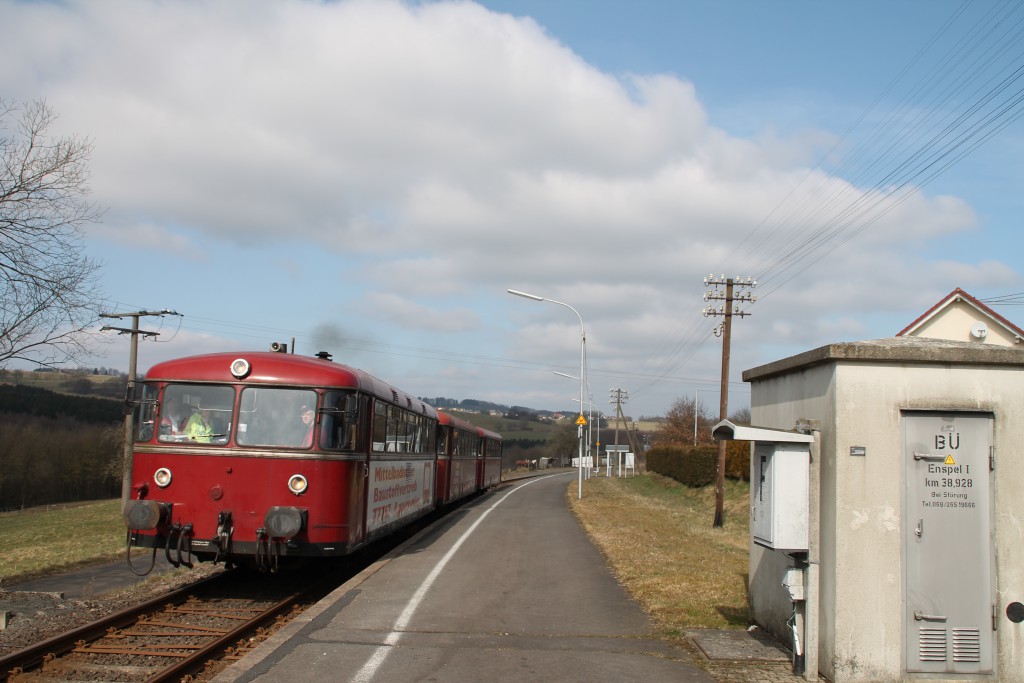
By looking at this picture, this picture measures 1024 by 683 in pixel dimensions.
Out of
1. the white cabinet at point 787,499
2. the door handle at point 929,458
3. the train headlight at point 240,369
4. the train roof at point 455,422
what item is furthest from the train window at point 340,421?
the train roof at point 455,422

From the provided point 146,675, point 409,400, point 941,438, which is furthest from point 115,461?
point 941,438

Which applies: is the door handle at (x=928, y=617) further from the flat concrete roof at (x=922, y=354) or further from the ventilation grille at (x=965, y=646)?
the flat concrete roof at (x=922, y=354)

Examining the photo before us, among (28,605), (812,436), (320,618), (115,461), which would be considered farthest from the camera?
(115,461)

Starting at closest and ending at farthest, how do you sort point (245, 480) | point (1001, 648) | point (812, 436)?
point (1001, 648), point (812, 436), point (245, 480)

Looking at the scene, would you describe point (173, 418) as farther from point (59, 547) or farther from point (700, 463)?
point (700, 463)

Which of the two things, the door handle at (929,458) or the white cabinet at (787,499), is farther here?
the white cabinet at (787,499)

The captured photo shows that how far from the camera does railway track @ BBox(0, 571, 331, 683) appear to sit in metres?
6.59

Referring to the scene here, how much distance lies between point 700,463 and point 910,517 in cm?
3183

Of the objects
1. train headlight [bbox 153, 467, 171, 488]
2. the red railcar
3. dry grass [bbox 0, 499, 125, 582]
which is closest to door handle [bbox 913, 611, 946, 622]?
the red railcar

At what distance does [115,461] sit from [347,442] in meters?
45.1

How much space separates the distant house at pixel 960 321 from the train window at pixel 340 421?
923 inches

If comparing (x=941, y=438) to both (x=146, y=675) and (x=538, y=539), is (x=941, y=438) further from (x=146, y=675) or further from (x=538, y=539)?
(x=538, y=539)

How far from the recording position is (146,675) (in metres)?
6.60

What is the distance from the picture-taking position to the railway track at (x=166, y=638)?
259 inches
